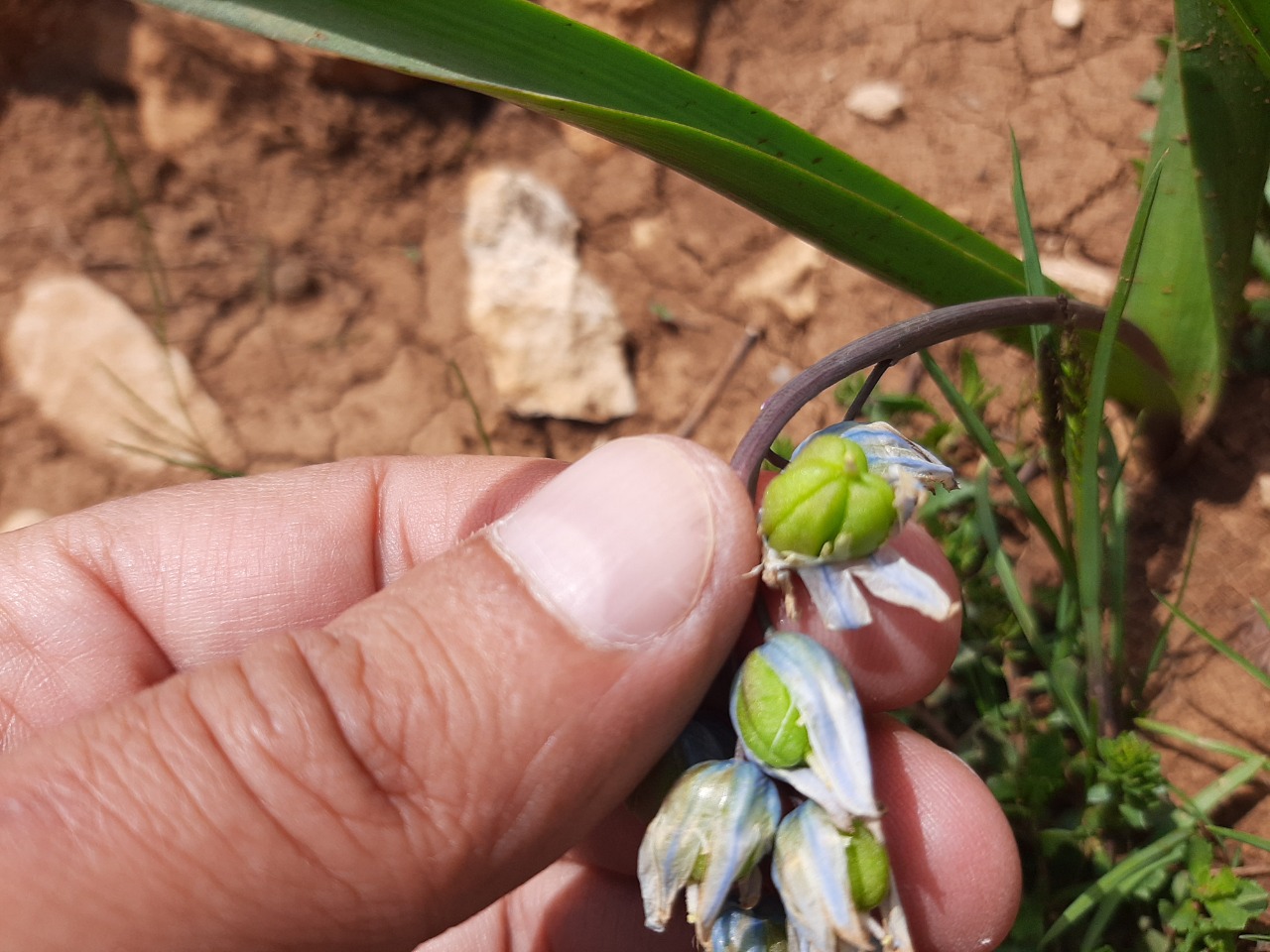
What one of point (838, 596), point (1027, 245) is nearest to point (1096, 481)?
point (1027, 245)

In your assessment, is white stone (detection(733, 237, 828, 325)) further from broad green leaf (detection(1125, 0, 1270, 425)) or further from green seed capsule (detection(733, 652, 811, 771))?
green seed capsule (detection(733, 652, 811, 771))

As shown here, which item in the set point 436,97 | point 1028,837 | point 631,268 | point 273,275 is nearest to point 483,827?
point 1028,837

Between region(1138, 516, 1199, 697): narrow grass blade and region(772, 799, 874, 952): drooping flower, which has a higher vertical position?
region(1138, 516, 1199, 697): narrow grass blade

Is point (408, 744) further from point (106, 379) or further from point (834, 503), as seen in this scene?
point (106, 379)

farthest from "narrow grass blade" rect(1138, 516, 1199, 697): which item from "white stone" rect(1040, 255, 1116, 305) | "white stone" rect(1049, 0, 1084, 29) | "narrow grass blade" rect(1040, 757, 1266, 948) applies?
"white stone" rect(1049, 0, 1084, 29)

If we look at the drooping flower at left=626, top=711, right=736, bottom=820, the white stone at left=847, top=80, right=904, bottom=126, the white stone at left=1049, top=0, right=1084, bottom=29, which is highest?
the white stone at left=1049, top=0, right=1084, bottom=29

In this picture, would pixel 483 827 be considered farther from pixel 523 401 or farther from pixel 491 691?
pixel 523 401

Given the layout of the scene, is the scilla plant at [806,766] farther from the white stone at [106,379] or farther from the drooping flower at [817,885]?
the white stone at [106,379]

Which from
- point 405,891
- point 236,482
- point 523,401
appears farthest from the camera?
point 523,401
